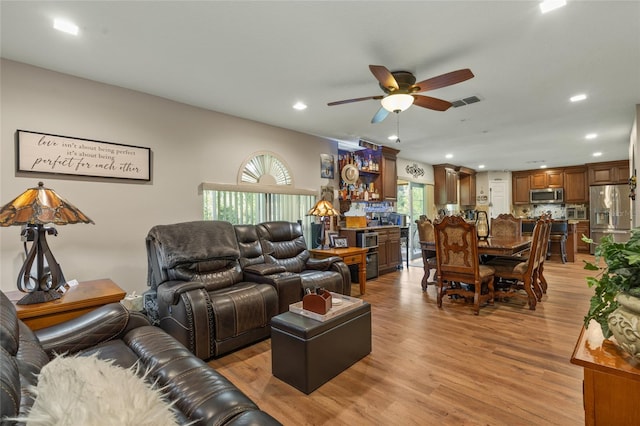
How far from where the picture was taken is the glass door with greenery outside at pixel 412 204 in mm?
7566

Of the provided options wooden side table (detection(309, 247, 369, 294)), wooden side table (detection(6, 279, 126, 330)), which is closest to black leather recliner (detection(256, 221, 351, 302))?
wooden side table (detection(309, 247, 369, 294))

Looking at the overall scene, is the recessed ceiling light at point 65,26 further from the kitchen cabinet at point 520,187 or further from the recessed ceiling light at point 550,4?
the kitchen cabinet at point 520,187

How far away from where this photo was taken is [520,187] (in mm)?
9758

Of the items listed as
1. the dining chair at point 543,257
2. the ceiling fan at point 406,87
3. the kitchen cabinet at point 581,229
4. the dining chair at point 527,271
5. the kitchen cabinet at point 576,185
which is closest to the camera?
the ceiling fan at point 406,87

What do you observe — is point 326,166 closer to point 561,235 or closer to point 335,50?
point 335,50

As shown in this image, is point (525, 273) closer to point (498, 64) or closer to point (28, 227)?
point (498, 64)

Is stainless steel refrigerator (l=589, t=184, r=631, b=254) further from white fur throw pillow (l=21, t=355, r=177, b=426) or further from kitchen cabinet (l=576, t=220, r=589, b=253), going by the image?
white fur throw pillow (l=21, t=355, r=177, b=426)

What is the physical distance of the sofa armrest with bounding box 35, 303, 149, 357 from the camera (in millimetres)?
1699

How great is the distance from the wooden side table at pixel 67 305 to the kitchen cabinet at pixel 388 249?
434 centimetres

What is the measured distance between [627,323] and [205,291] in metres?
2.62

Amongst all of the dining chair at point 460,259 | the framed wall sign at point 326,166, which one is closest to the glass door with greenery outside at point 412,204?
the framed wall sign at point 326,166

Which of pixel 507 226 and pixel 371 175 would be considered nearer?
pixel 507 226

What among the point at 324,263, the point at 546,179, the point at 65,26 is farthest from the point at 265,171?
the point at 546,179

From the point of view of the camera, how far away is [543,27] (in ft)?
7.29
